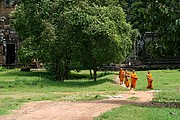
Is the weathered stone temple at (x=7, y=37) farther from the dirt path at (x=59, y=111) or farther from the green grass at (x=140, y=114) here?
the green grass at (x=140, y=114)

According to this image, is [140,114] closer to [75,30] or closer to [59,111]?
[59,111]

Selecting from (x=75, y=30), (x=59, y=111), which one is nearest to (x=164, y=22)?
(x=59, y=111)

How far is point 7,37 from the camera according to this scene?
54344 mm

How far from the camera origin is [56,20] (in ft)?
91.4

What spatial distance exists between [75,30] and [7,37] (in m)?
29.4

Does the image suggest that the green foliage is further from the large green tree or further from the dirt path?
the large green tree

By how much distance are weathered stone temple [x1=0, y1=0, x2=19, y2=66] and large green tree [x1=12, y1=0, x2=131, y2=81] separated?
24895 mm

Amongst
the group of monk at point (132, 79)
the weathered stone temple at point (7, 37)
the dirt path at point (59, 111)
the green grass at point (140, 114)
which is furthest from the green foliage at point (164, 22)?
the weathered stone temple at point (7, 37)

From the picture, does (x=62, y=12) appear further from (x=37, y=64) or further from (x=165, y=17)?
(x=37, y=64)

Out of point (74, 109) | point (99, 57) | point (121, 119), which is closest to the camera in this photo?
point (121, 119)

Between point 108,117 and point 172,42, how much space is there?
460 centimetres

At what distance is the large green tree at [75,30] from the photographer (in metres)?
26.7

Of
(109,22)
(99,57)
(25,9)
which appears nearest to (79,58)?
(99,57)

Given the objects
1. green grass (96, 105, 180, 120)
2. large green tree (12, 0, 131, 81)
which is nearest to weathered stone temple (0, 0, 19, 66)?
large green tree (12, 0, 131, 81)
